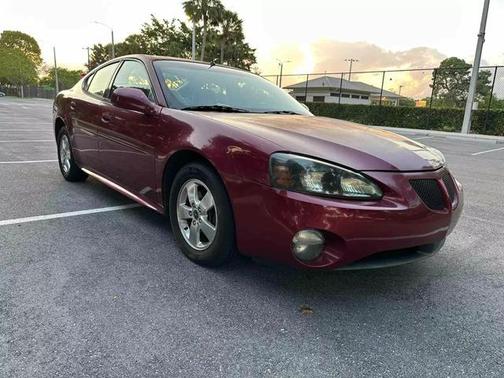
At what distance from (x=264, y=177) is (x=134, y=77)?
2.03m

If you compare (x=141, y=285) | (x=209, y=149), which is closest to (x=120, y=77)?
(x=209, y=149)

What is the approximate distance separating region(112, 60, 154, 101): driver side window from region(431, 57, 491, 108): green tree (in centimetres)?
1985

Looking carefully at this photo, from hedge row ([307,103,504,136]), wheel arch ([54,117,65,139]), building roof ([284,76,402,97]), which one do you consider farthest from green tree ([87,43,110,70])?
wheel arch ([54,117,65,139])

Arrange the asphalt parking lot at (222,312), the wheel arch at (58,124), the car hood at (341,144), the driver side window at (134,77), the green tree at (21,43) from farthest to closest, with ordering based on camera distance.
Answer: the green tree at (21,43), the wheel arch at (58,124), the driver side window at (134,77), the car hood at (341,144), the asphalt parking lot at (222,312)

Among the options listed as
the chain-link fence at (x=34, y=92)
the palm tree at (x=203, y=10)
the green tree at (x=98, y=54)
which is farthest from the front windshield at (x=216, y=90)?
the chain-link fence at (x=34, y=92)

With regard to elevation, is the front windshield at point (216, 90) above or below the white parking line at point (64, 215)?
above

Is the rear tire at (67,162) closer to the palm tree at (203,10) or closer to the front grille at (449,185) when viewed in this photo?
the front grille at (449,185)

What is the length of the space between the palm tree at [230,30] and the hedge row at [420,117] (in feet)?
70.1

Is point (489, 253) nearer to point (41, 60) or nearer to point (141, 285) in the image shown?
point (141, 285)

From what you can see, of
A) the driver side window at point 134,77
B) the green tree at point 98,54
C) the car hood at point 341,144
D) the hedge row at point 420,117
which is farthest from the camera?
the green tree at point 98,54

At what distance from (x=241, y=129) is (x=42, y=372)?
1.64 meters

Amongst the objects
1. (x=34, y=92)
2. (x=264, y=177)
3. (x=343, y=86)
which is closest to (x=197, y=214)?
(x=264, y=177)

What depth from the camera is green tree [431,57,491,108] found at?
20.5 metres

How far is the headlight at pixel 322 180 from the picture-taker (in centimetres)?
224
